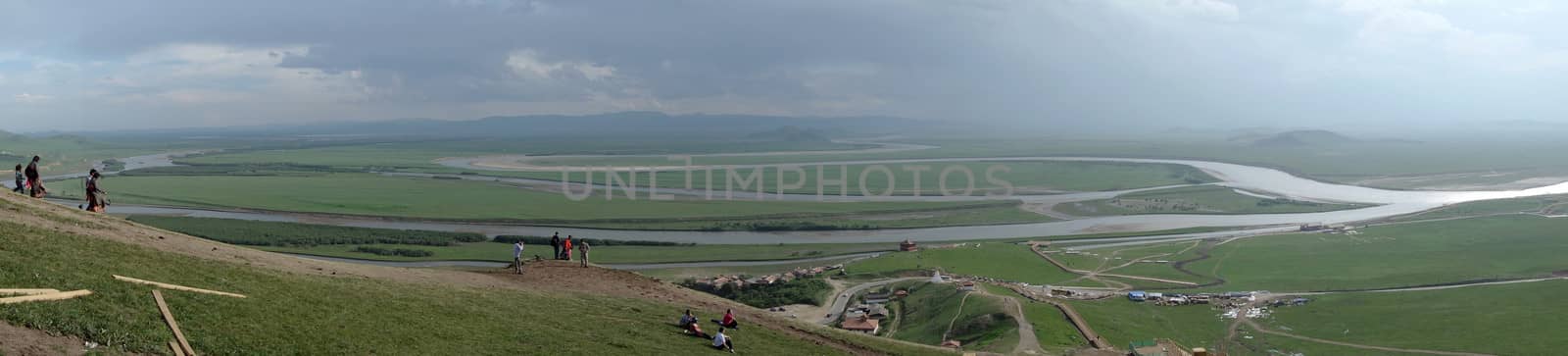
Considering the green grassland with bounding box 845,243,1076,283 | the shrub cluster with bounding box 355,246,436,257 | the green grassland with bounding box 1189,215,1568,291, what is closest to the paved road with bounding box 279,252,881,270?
the shrub cluster with bounding box 355,246,436,257

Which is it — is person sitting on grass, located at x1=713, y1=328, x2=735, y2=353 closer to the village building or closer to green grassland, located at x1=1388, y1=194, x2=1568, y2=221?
the village building

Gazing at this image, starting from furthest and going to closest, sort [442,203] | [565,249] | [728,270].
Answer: [442,203]
[728,270]
[565,249]

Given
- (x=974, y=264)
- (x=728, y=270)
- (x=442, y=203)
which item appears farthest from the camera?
(x=442, y=203)

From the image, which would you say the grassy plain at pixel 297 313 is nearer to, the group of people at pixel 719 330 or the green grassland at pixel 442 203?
the group of people at pixel 719 330

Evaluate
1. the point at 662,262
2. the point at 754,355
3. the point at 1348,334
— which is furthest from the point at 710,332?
the point at 662,262

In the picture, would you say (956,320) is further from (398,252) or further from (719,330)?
(398,252)

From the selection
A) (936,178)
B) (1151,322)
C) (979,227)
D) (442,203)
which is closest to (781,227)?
(979,227)

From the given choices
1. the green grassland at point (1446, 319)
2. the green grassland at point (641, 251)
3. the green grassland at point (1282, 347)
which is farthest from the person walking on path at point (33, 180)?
the green grassland at point (1446, 319)
